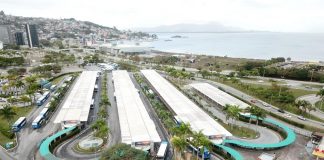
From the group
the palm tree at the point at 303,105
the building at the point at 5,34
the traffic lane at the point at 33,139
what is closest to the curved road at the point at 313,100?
the palm tree at the point at 303,105

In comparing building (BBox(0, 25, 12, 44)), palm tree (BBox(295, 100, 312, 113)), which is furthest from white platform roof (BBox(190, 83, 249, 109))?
building (BBox(0, 25, 12, 44))

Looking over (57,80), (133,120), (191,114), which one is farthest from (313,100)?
(57,80)

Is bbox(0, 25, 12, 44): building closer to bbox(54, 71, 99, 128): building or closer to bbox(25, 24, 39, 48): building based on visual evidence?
bbox(25, 24, 39, 48): building

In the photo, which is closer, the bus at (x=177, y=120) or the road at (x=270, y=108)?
the bus at (x=177, y=120)

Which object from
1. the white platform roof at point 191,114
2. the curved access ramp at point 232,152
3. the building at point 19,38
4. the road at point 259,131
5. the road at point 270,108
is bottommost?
the road at point 259,131

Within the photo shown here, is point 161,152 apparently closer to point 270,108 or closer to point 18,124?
point 18,124

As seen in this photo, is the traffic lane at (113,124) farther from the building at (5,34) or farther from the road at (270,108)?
the building at (5,34)

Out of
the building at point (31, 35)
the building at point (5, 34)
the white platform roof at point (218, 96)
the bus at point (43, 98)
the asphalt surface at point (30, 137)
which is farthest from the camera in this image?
the building at point (5, 34)
